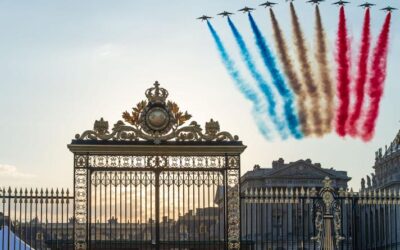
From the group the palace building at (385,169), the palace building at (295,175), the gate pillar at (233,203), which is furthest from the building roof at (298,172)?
the gate pillar at (233,203)

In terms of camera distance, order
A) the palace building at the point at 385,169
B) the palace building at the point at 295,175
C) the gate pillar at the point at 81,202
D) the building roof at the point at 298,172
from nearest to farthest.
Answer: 1. the gate pillar at the point at 81,202
2. the palace building at the point at 385,169
3. the palace building at the point at 295,175
4. the building roof at the point at 298,172

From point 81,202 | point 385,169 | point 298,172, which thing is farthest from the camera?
point 298,172

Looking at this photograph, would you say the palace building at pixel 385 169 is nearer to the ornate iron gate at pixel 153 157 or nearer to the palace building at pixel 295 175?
the palace building at pixel 295 175

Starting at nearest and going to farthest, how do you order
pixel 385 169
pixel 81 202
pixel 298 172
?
pixel 81 202, pixel 385 169, pixel 298 172

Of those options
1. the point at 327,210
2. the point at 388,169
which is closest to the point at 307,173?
the point at 388,169

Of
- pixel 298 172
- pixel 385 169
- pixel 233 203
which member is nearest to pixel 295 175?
pixel 298 172

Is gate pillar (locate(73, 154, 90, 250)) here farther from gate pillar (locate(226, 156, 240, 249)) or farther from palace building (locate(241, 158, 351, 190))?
palace building (locate(241, 158, 351, 190))

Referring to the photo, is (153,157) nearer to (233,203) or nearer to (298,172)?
(233,203)

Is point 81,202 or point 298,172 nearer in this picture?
point 81,202

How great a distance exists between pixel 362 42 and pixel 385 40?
4.08ft

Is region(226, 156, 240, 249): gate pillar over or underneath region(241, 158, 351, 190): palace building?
underneath

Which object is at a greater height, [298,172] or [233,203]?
[298,172]

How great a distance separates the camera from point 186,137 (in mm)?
30953

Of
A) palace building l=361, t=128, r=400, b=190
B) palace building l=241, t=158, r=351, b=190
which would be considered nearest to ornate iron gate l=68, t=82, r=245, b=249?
palace building l=361, t=128, r=400, b=190
